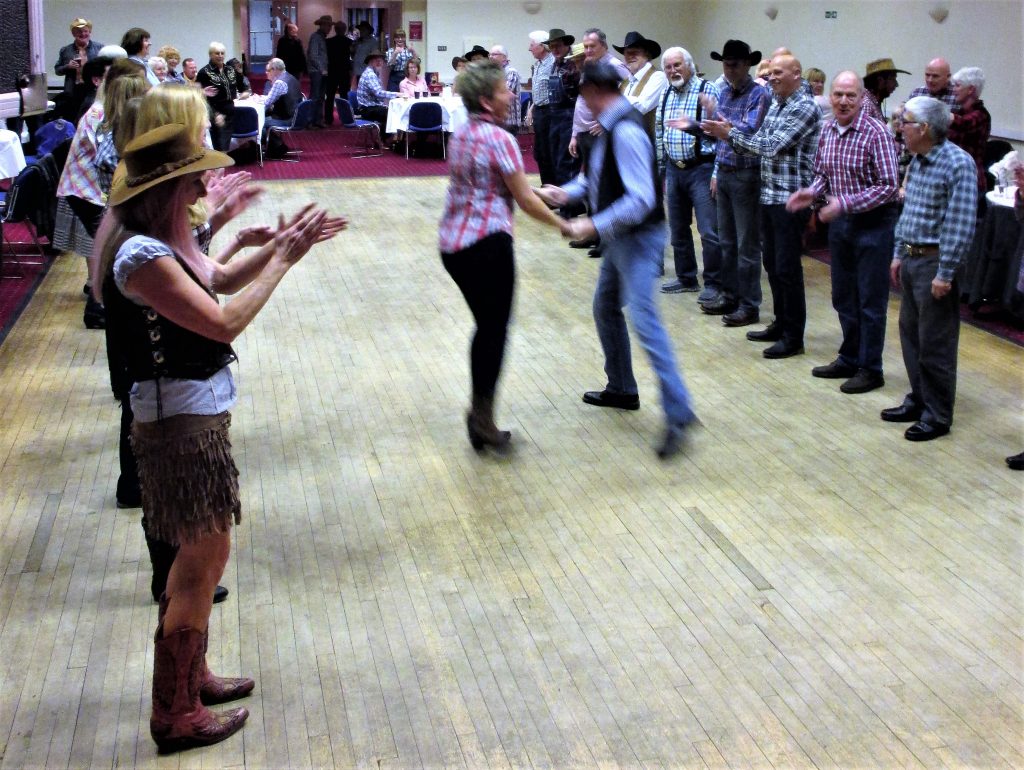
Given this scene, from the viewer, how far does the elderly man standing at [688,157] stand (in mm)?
6648

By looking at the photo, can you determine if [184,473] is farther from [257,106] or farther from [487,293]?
[257,106]

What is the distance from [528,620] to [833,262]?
290cm

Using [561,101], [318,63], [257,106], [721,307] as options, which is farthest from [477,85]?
[318,63]

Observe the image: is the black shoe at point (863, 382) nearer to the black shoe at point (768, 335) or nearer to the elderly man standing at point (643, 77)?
the black shoe at point (768, 335)

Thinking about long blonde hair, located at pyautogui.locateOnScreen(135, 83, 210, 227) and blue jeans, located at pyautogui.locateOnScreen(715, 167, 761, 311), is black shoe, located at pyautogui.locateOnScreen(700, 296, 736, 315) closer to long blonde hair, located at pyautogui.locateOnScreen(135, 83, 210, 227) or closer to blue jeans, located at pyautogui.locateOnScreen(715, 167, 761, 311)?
blue jeans, located at pyautogui.locateOnScreen(715, 167, 761, 311)

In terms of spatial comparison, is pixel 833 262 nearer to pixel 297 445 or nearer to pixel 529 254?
pixel 297 445

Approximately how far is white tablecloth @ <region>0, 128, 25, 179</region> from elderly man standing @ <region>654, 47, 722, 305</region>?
14.4 feet

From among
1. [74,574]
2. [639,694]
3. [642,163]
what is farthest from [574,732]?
[642,163]

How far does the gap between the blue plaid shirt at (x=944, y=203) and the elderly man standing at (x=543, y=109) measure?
4722 mm

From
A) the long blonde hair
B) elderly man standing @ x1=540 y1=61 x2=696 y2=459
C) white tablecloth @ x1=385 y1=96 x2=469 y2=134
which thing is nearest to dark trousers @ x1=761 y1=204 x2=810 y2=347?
elderly man standing @ x1=540 y1=61 x2=696 y2=459

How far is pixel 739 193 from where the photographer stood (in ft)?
20.5

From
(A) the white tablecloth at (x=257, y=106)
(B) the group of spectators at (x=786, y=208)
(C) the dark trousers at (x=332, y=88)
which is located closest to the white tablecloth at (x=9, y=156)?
(B) the group of spectators at (x=786, y=208)

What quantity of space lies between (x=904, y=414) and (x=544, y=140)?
5.08 metres

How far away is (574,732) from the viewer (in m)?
2.82
